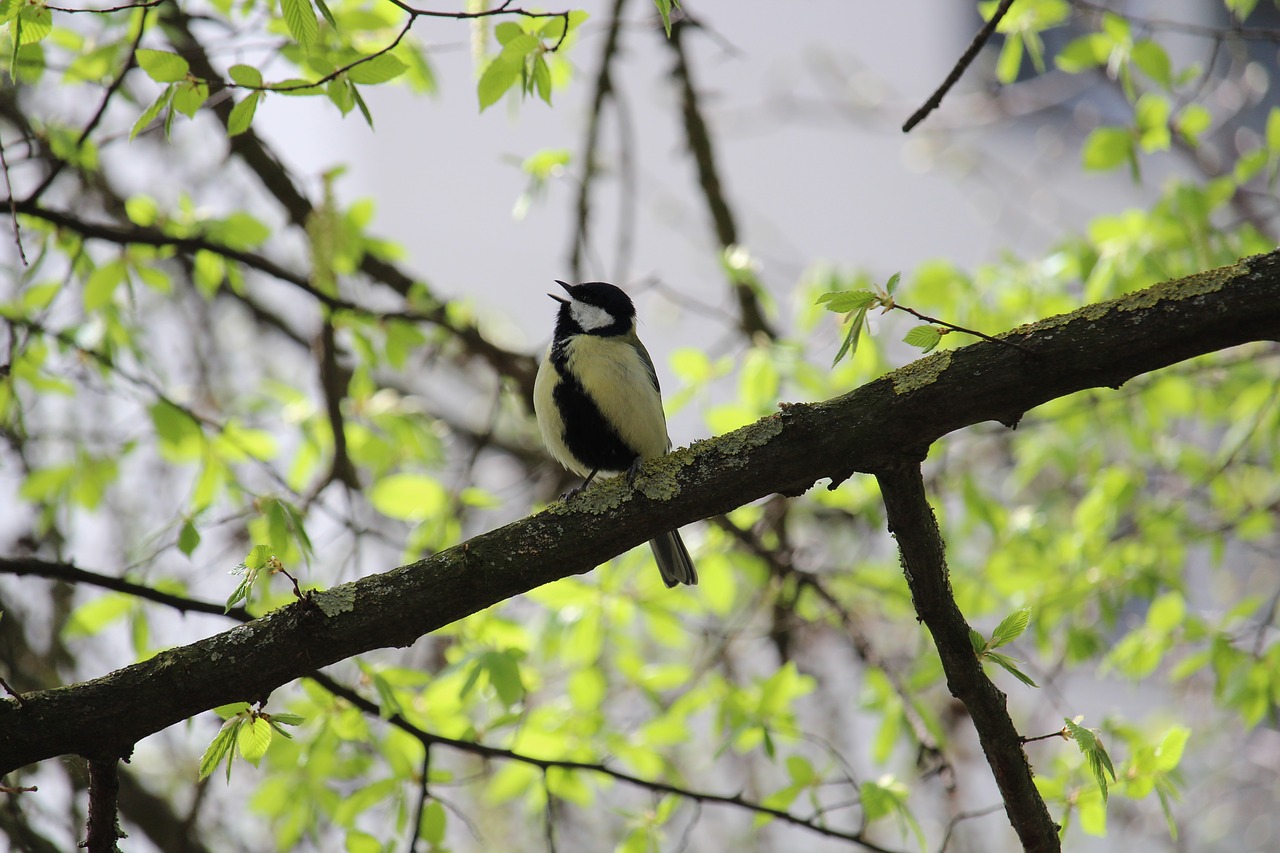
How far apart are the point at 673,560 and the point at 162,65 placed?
2.16m

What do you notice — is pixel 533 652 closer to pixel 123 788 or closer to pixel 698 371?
pixel 698 371

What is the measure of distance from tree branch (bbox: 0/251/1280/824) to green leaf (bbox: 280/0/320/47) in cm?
102

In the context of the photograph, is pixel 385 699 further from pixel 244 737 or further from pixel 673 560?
pixel 673 560

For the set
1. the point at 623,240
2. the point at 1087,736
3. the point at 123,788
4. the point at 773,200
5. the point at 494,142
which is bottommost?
the point at 1087,736

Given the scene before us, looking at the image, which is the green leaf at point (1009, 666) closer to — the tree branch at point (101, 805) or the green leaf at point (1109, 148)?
the tree branch at point (101, 805)

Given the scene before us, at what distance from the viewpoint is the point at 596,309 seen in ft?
12.5

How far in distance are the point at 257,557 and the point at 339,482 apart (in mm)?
1861

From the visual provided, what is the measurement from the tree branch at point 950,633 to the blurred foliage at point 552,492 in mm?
93

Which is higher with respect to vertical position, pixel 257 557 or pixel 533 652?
pixel 533 652

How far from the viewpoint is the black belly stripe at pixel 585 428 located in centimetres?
335

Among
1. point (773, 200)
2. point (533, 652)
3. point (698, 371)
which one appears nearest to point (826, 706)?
point (533, 652)

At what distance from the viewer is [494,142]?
9.55m

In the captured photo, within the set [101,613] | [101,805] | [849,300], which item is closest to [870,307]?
[849,300]

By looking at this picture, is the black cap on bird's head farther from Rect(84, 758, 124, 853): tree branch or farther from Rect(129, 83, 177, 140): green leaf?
Rect(84, 758, 124, 853): tree branch
